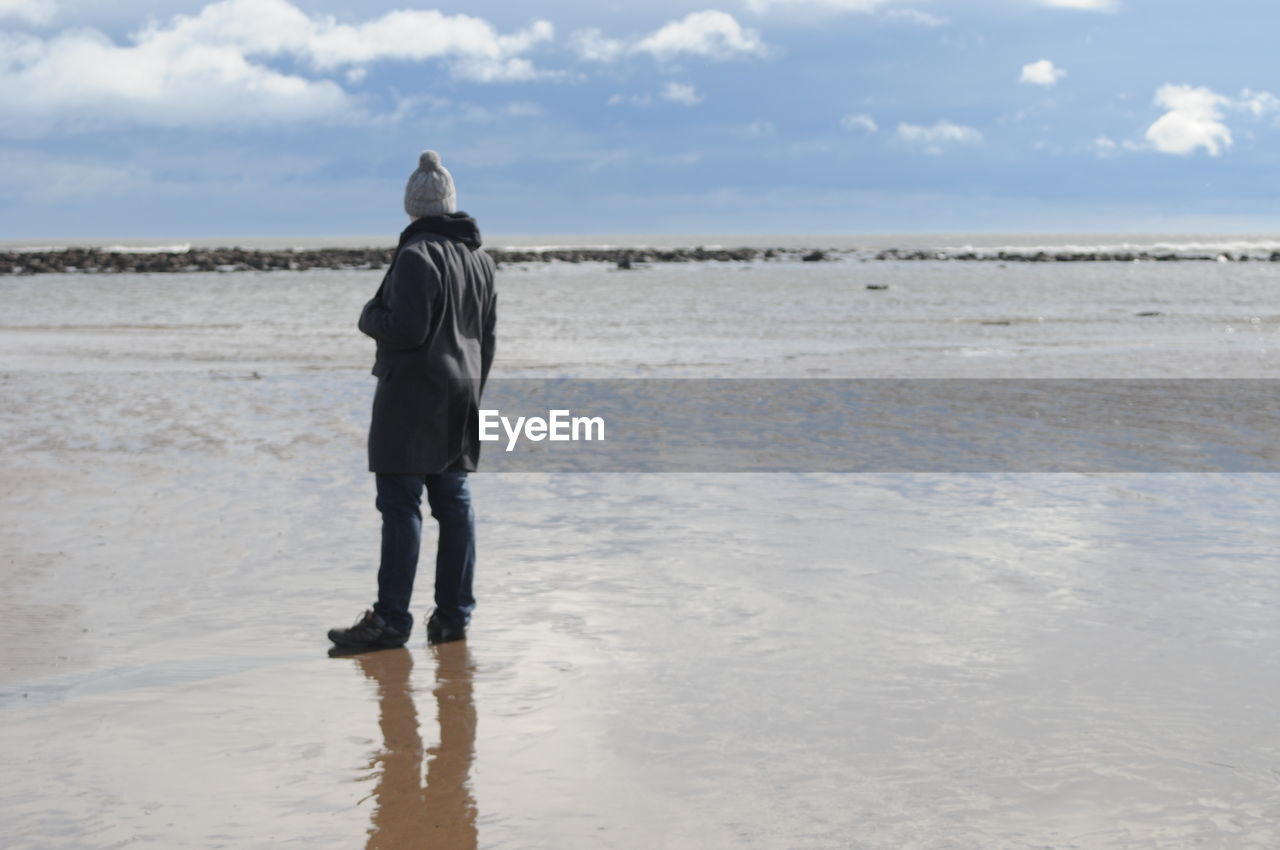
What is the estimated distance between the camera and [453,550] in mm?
5785

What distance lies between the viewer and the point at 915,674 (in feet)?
16.8

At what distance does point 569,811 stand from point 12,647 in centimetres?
283

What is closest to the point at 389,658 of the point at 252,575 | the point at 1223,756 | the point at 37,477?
the point at 252,575

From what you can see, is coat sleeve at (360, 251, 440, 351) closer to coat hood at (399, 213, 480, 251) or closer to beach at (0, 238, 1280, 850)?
coat hood at (399, 213, 480, 251)

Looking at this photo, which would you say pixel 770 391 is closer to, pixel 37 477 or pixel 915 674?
pixel 37 477

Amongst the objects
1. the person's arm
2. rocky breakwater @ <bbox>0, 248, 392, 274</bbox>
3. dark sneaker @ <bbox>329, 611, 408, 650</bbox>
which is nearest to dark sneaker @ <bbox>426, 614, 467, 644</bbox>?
dark sneaker @ <bbox>329, 611, 408, 650</bbox>

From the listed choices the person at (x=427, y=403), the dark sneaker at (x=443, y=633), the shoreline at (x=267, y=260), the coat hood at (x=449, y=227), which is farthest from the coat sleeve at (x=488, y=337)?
the shoreline at (x=267, y=260)

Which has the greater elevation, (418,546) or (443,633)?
(418,546)

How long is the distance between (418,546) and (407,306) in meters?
1.01

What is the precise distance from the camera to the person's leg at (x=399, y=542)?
223 inches

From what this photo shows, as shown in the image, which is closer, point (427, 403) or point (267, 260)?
point (427, 403)

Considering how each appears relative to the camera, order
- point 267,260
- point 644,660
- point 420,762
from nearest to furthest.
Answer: point 420,762
point 644,660
point 267,260

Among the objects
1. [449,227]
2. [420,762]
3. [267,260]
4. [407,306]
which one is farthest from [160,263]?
[420,762]

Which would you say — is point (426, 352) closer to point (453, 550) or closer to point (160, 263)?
point (453, 550)
